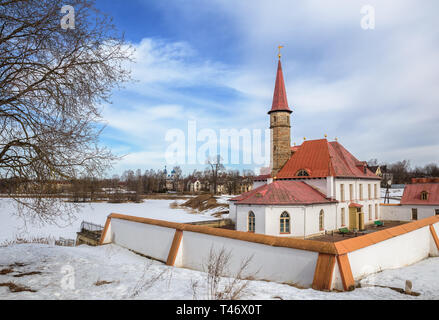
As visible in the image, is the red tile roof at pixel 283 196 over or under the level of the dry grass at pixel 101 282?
over

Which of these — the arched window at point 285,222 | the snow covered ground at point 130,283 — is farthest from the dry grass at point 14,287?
the arched window at point 285,222

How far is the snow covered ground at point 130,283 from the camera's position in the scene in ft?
19.4

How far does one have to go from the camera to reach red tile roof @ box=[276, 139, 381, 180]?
24297 mm

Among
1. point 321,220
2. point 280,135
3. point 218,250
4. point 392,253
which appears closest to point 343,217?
point 321,220

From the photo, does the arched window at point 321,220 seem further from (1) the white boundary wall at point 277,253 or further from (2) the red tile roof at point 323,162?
(1) the white boundary wall at point 277,253

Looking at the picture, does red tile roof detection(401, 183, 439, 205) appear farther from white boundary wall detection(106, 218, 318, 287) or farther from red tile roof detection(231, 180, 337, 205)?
white boundary wall detection(106, 218, 318, 287)

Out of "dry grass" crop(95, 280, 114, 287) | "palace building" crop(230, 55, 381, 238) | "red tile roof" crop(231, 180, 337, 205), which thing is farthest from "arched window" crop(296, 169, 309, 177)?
"dry grass" crop(95, 280, 114, 287)

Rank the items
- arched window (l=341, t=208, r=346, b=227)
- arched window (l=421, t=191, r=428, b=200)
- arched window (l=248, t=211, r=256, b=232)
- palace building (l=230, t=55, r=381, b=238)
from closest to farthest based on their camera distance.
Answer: palace building (l=230, t=55, r=381, b=238) → arched window (l=248, t=211, r=256, b=232) → arched window (l=341, t=208, r=346, b=227) → arched window (l=421, t=191, r=428, b=200)

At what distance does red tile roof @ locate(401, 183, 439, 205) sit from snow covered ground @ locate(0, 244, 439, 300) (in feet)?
71.6

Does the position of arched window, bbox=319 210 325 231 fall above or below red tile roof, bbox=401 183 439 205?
below

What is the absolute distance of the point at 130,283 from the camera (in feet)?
22.7

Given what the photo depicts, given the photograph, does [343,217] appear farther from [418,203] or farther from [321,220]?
[418,203]
